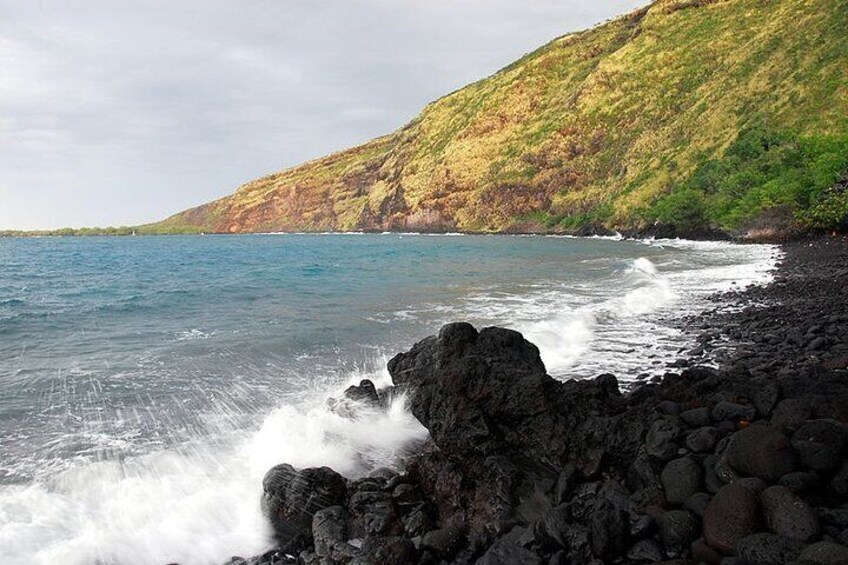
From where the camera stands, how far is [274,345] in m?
18.5

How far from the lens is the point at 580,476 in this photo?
7.47 metres

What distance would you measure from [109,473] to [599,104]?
113681 mm

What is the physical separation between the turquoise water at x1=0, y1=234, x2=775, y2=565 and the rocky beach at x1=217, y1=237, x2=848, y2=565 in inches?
46.7

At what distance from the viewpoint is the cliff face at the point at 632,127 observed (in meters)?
61.3

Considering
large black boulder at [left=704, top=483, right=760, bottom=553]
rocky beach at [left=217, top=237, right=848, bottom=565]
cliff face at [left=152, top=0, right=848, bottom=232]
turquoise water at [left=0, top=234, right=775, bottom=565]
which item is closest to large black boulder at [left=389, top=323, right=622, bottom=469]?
rocky beach at [left=217, top=237, right=848, bottom=565]

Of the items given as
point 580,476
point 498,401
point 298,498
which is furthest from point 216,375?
point 580,476

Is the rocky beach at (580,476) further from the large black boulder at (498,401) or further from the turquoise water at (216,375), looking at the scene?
the turquoise water at (216,375)

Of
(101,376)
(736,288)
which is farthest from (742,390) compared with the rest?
(736,288)

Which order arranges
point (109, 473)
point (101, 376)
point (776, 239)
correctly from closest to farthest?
1. point (109, 473)
2. point (101, 376)
3. point (776, 239)

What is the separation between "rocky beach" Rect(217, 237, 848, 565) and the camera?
5473mm

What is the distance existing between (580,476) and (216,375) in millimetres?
10608

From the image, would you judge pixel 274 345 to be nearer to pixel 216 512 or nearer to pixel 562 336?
pixel 562 336

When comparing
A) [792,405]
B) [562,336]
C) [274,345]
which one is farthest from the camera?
[274,345]

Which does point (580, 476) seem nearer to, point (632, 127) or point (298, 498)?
point (298, 498)
